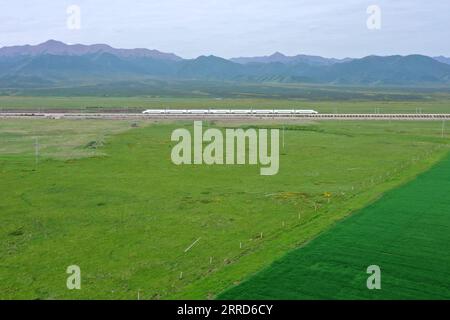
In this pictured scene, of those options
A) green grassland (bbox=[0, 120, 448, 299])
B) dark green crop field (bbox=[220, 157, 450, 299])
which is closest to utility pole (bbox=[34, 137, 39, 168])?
green grassland (bbox=[0, 120, 448, 299])

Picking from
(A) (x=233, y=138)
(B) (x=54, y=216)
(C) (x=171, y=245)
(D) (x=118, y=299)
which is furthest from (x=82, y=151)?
(D) (x=118, y=299)

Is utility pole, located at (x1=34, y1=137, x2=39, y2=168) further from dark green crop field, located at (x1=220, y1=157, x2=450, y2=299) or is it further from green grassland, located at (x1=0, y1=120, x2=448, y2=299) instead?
dark green crop field, located at (x1=220, y1=157, x2=450, y2=299)

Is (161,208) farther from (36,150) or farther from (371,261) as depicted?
(36,150)

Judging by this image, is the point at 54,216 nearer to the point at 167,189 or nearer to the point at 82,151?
the point at 167,189

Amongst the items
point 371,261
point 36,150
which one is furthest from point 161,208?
point 36,150

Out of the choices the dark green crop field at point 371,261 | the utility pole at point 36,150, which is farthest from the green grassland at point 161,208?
the dark green crop field at point 371,261
